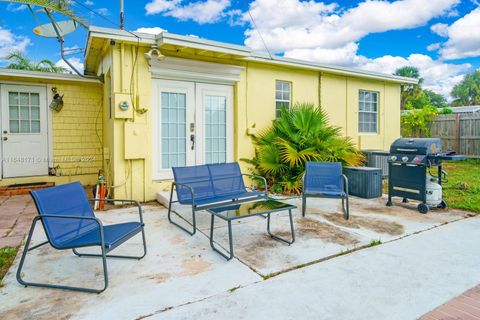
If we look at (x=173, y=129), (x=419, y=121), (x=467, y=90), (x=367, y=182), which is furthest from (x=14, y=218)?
(x=467, y=90)

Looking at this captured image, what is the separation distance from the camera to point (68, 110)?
825 cm

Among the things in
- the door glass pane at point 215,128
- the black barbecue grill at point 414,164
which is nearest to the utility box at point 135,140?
the door glass pane at point 215,128

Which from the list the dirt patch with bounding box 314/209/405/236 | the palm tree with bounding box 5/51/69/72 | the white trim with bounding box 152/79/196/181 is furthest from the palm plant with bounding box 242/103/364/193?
the palm tree with bounding box 5/51/69/72

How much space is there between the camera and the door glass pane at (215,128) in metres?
7.32

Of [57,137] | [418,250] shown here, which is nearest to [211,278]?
[418,250]

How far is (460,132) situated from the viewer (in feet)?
45.8

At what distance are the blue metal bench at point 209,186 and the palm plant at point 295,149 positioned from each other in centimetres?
208

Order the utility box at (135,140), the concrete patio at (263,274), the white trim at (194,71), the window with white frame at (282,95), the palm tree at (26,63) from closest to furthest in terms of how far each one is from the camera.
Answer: the concrete patio at (263,274), the utility box at (135,140), the white trim at (194,71), the window with white frame at (282,95), the palm tree at (26,63)

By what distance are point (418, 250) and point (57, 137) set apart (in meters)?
8.22

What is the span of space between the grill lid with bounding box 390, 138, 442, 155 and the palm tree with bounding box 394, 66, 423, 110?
2281 centimetres

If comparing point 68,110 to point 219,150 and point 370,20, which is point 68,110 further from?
point 370,20

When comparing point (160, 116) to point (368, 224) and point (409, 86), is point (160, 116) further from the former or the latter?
point (409, 86)

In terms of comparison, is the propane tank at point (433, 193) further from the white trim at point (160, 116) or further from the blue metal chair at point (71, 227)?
the blue metal chair at point (71, 227)

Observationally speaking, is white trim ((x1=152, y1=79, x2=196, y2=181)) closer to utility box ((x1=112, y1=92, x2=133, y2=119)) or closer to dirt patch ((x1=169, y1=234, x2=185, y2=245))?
utility box ((x1=112, y1=92, x2=133, y2=119))
